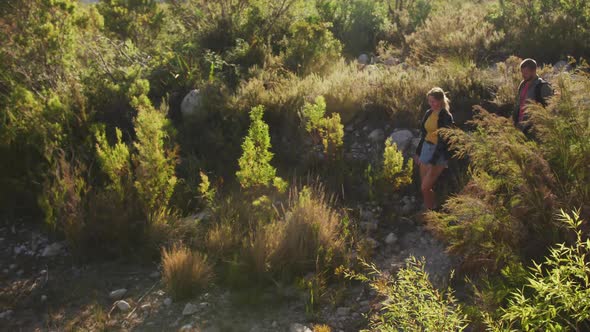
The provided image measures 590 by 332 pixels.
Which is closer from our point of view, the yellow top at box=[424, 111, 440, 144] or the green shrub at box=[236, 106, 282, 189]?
the green shrub at box=[236, 106, 282, 189]

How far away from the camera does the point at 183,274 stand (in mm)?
4438

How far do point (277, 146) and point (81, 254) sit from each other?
3018mm

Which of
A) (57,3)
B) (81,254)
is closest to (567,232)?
(81,254)

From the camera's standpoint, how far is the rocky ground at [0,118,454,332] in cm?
415

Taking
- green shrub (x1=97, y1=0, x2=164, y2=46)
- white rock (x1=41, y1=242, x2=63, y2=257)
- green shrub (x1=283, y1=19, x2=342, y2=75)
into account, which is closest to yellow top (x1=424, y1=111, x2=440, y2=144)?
green shrub (x1=283, y1=19, x2=342, y2=75)

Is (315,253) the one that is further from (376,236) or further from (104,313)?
(104,313)

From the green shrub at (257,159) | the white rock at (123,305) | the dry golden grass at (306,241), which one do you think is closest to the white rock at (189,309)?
the white rock at (123,305)

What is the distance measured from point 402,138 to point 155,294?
384 cm

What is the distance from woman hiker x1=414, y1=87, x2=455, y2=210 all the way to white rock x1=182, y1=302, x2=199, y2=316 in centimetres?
294

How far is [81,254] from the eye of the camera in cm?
516

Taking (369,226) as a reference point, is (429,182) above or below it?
above

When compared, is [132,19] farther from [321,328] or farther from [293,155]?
[321,328]

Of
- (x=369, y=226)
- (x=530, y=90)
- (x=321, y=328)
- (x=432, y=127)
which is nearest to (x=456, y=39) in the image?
(x=530, y=90)

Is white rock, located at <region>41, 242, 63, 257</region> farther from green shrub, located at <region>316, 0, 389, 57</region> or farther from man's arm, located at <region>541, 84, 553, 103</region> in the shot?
green shrub, located at <region>316, 0, 389, 57</region>
